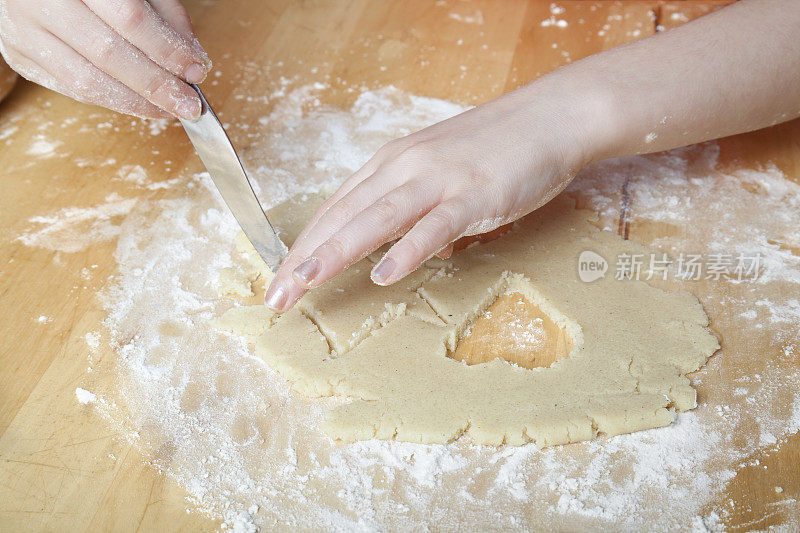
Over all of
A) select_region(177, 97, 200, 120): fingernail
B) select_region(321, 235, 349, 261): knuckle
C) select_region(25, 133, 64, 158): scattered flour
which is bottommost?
select_region(321, 235, 349, 261): knuckle

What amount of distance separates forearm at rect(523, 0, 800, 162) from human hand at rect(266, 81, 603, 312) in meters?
0.04

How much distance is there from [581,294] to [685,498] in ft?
1.20

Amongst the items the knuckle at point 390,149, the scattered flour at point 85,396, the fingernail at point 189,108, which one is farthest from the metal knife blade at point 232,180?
the scattered flour at point 85,396

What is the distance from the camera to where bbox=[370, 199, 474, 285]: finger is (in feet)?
3.20

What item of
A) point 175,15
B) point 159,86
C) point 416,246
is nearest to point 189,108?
point 159,86

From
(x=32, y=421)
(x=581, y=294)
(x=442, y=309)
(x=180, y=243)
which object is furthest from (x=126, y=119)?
(x=581, y=294)

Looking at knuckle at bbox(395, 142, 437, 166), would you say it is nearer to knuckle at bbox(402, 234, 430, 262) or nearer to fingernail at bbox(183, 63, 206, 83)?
knuckle at bbox(402, 234, 430, 262)

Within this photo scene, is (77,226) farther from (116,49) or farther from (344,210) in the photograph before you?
(344,210)

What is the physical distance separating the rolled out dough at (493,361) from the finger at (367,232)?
168 mm

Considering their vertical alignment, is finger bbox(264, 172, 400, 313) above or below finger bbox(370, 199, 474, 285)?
above

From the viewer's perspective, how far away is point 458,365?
42.3 inches

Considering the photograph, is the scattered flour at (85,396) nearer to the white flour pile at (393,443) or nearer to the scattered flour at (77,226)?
the white flour pile at (393,443)

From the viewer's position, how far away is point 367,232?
3.26 ft

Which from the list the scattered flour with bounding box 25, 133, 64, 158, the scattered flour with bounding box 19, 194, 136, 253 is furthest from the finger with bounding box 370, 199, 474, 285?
the scattered flour with bounding box 25, 133, 64, 158
